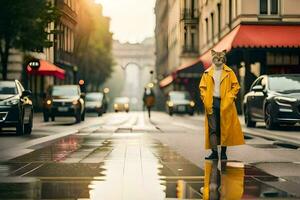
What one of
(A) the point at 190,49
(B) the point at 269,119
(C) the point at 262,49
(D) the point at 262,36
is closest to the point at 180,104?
(C) the point at 262,49

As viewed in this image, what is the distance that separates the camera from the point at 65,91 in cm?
2878

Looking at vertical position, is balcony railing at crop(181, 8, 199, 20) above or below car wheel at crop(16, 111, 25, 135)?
above

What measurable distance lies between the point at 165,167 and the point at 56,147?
4.58 m

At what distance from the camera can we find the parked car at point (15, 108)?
16719 mm

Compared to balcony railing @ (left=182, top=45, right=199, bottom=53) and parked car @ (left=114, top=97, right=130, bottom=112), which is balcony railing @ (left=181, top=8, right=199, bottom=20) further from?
parked car @ (left=114, top=97, right=130, bottom=112)

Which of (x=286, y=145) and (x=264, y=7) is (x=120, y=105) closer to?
(x=264, y=7)

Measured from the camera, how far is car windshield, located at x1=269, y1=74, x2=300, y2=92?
18.7 meters

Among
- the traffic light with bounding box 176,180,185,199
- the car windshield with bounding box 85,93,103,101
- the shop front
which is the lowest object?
the traffic light with bounding box 176,180,185,199

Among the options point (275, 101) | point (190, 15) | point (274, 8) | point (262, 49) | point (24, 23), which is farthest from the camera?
point (190, 15)

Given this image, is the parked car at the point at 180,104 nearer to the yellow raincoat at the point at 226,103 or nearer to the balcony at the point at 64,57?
the balcony at the point at 64,57

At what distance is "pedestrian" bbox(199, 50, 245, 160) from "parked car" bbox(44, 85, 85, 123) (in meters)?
18.3

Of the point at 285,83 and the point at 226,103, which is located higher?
the point at 285,83

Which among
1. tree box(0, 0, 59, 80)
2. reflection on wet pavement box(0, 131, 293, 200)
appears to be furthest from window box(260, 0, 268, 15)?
reflection on wet pavement box(0, 131, 293, 200)

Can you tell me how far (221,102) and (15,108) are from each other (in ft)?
28.2
